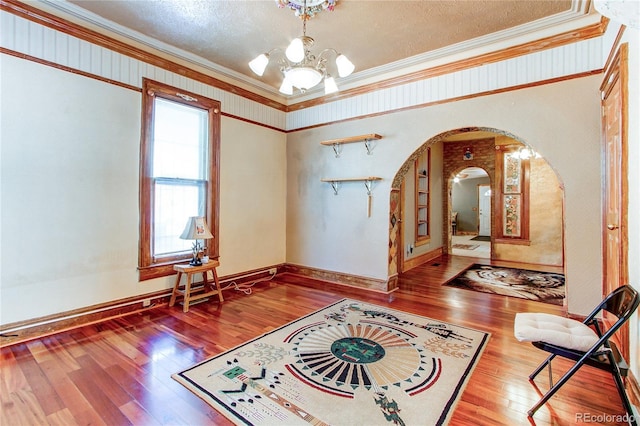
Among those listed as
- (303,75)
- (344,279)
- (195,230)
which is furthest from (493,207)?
(195,230)

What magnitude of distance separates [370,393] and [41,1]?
4441 millimetres

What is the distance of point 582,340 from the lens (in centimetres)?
180

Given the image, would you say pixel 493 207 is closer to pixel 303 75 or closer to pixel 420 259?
pixel 420 259

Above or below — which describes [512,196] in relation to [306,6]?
below

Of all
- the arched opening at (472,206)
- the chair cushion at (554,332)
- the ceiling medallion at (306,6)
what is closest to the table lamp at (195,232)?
the ceiling medallion at (306,6)

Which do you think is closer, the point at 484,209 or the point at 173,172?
the point at 173,172

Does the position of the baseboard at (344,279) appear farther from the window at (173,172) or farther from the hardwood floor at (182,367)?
the window at (173,172)

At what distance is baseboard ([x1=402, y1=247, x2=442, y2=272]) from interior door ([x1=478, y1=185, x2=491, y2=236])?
756 centimetres

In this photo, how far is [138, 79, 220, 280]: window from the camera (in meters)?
3.62

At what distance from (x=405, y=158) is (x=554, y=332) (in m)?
2.80

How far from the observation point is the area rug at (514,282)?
426 cm

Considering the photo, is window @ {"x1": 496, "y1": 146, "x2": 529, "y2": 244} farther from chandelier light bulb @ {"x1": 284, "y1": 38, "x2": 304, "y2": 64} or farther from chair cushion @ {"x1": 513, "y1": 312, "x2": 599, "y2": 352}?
chandelier light bulb @ {"x1": 284, "y1": 38, "x2": 304, "y2": 64}

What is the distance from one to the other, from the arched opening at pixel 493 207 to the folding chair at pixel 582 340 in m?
3.19

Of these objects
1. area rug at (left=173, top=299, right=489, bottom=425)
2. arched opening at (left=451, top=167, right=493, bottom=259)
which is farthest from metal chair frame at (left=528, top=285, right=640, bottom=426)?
arched opening at (left=451, top=167, right=493, bottom=259)
